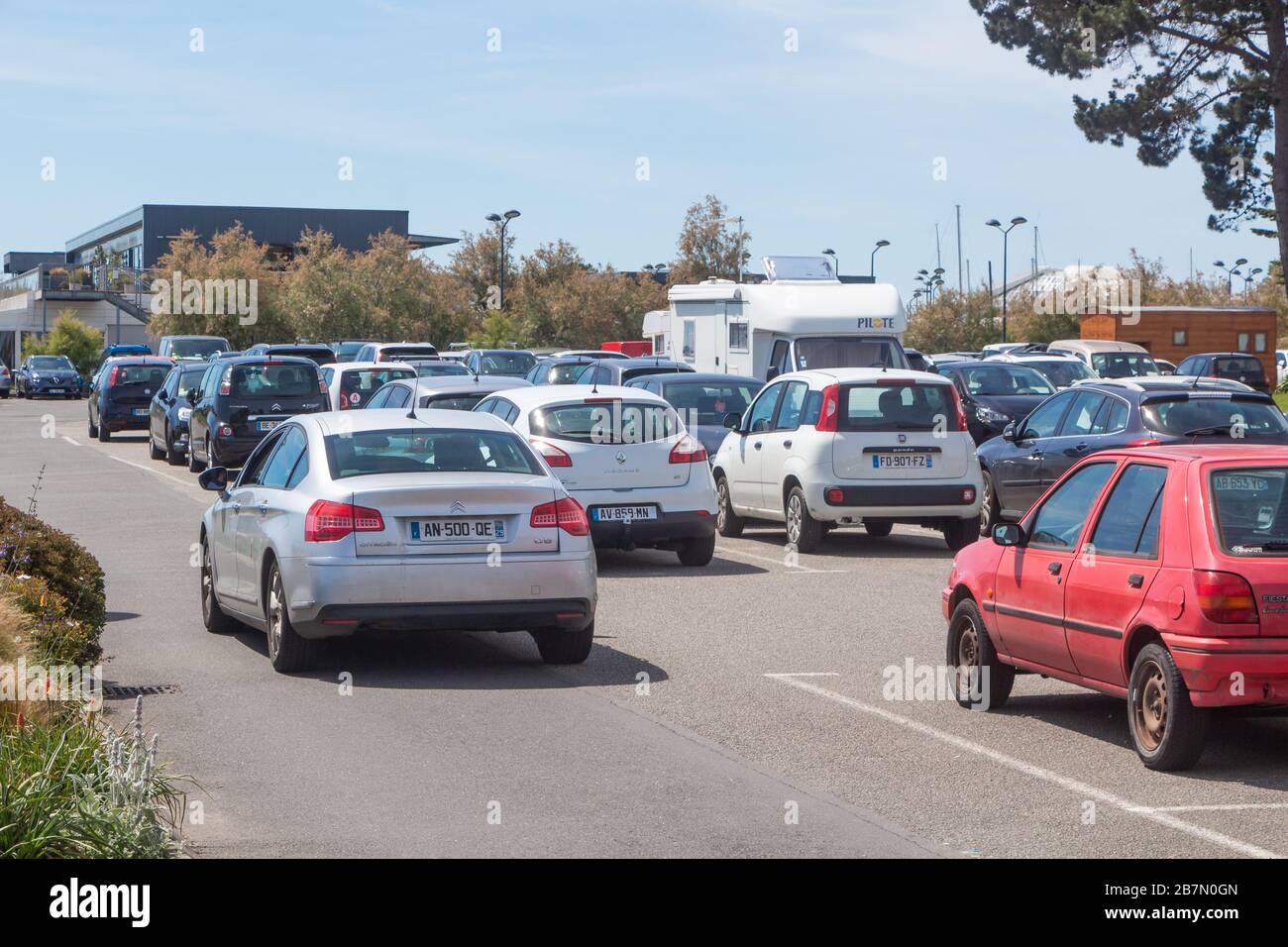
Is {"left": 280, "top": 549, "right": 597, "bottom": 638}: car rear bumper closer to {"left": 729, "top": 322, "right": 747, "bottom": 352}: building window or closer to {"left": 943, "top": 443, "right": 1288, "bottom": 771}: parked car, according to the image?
{"left": 943, "top": 443, "right": 1288, "bottom": 771}: parked car

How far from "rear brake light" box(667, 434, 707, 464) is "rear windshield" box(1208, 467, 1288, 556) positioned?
815 centimetres

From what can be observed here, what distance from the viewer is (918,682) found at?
1064 cm

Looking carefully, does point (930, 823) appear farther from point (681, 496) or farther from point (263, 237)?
point (263, 237)

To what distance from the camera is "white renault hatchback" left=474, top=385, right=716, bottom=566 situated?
1605cm

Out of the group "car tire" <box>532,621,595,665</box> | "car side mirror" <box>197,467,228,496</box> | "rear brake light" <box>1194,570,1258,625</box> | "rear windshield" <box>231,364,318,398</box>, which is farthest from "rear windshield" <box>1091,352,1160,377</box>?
"rear brake light" <box>1194,570,1258,625</box>

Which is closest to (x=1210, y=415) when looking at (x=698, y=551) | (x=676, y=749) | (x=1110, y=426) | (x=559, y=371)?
(x=1110, y=426)

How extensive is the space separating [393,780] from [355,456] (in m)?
3.52

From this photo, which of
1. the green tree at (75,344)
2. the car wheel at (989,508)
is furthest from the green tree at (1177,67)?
the green tree at (75,344)

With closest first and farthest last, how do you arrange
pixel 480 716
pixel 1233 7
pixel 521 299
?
pixel 480 716 → pixel 1233 7 → pixel 521 299

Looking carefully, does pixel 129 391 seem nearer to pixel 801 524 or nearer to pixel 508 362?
pixel 508 362

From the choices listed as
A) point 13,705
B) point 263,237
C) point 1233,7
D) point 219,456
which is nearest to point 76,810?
point 13,705

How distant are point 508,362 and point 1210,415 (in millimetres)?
22525

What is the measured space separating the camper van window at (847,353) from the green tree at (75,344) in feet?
199

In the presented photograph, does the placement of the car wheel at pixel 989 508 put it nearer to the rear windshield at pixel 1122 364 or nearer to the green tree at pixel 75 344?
the rear windshield at pixel 1122 364
